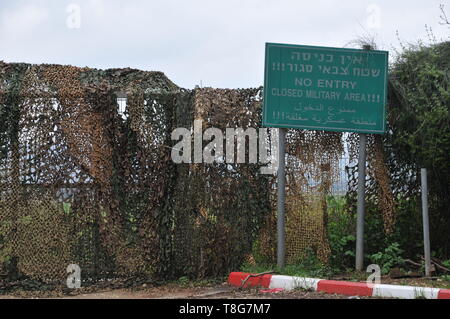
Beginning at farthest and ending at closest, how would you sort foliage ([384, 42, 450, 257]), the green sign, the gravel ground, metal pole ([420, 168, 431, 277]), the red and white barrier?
1. foliage ([384, 42, 450, 257])
2. the green sign
3. metal pole ([420, 168, 431, 277])
4. the gravel ground
5. the red and white barrier

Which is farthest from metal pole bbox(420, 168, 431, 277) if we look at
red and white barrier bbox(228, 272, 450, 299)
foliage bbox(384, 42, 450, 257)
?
red and white barrier bbox(228, 272, 450, 299)

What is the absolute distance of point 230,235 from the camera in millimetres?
9383

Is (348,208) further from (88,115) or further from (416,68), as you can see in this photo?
(88,115)

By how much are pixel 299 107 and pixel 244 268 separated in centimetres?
232

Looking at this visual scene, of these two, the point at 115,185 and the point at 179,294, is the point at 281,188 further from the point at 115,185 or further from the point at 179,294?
the point at 115,185

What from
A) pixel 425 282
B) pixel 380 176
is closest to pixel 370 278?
pixel 425 282

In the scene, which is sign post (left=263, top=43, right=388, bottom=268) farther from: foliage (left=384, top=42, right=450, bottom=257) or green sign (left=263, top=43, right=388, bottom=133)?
foliage (left=384, top=42, right=450, bottom=257)

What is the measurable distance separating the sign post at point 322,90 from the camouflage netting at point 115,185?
0.35 meters

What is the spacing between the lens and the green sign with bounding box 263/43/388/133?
30.3 feet

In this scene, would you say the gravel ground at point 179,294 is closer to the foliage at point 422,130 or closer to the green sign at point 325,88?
the green sign at point 325,88

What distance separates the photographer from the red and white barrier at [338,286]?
301 inches

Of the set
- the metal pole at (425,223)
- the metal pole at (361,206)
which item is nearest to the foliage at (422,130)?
the metal pole at (425,223)

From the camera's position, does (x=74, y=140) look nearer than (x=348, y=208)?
Yes

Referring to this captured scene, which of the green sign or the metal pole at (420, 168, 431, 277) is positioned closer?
the metal pole at (420, 168, 431, 277)
